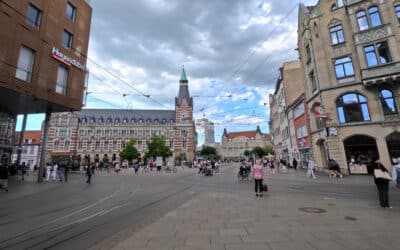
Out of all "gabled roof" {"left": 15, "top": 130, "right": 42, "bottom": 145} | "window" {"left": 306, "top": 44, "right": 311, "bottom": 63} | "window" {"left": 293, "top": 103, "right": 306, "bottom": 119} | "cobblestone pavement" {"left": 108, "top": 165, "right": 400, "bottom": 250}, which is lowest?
"cobblestone pavement" {"left": 108, "top": 165, "right": 400, "bottom": 250}

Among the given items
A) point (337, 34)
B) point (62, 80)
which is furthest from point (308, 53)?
point (62, 80)

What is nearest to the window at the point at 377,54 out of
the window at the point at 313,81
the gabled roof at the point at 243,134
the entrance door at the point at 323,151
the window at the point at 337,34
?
the window at the point at 337,34

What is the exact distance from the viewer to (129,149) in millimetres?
63625

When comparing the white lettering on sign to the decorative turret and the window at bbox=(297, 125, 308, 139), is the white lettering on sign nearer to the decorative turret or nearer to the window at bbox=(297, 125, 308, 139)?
the window at bbox=(297, 125, 308, 139)

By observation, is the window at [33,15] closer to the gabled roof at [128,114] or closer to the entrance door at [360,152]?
the entrance door at [360,152]

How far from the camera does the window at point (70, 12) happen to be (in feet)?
69.3

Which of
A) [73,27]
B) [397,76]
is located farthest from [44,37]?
[397,76]

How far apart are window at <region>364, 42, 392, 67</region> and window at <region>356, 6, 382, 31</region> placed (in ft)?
7.49

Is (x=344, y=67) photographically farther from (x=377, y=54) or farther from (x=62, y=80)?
(x=62, y=80)

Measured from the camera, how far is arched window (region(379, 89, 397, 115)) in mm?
20297

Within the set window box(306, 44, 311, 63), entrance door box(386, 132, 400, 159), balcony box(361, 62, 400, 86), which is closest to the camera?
balcony box(361, 62, 400, 86)

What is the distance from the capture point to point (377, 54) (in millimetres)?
20828

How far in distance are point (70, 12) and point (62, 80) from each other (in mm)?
7203

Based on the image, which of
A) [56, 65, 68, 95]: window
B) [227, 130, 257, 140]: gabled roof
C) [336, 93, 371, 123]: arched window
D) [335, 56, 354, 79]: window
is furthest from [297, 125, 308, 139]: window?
[227, 130, 257, 140]: gabled roof
